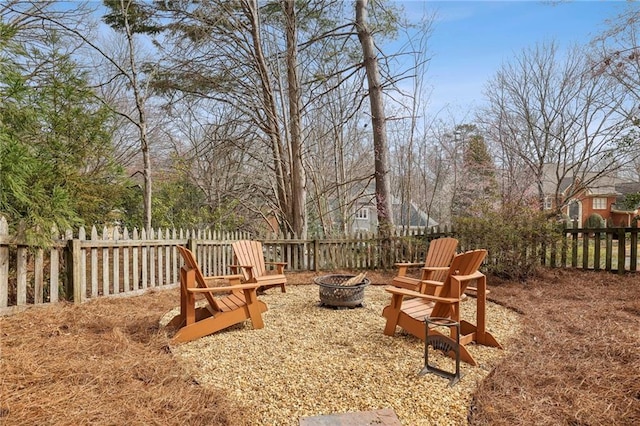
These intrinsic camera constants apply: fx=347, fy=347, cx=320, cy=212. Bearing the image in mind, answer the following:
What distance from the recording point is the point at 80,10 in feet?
20.3

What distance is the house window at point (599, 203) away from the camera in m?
23.0

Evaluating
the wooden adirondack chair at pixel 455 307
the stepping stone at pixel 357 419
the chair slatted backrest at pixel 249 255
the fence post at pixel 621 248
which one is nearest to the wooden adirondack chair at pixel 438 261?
the wooden adirondack chair at pixel 455 307

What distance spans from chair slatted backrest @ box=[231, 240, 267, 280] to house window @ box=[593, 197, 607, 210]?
26154 mm

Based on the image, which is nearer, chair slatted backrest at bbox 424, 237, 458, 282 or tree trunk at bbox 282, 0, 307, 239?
chair slatted backrest at bbox 424, 237, 458, 282

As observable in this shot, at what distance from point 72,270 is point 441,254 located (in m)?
4.44

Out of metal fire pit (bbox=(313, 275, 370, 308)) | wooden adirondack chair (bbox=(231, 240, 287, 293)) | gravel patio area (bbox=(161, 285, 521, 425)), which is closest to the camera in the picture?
gravel patio area (bbox=(161, 285, 521, 425))

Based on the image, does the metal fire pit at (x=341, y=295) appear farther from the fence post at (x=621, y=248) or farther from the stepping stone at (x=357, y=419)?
the fence post at (x=621, y=248)

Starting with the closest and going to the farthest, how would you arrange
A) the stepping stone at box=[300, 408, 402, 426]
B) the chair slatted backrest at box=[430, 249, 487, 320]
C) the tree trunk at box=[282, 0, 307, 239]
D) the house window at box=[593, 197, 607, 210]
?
the stepping stone at box=[300, 408, 402, 426] < the chair slatted backrest at box=[430, 249, 487, 320] < the tree trunk at box=[282, 0, 307, 239] < the house window at box=[593, 197, 607, 210]

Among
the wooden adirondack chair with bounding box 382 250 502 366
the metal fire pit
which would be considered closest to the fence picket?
the metal fire pit

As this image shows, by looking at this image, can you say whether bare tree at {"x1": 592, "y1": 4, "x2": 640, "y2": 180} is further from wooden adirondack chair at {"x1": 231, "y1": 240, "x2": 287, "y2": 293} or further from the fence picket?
the fence picket

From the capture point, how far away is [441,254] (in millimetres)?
4371

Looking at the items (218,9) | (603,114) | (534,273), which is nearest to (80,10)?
(218,9)

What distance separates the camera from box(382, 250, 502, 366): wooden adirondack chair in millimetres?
2758

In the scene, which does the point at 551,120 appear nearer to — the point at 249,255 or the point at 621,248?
the point at 621,248
